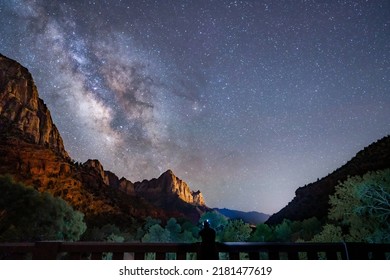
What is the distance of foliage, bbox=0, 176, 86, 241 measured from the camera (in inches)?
744

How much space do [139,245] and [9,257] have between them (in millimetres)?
1048

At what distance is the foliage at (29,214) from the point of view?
62.0 feet

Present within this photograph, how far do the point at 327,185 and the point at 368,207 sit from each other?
22897 millimetres

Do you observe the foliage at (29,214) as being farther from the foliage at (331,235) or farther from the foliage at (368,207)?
the foliage at (368,207)

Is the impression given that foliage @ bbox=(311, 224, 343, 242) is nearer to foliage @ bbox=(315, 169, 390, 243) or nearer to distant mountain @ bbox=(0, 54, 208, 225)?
foliage @ bbox=(315, 169, 390, 243)

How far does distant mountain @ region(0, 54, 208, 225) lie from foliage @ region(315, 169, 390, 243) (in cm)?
2759

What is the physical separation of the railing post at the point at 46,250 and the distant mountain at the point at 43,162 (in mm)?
33875

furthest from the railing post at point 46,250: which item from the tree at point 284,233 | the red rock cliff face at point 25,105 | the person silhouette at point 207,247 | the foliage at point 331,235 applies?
the red rock cliff face at point 25,105

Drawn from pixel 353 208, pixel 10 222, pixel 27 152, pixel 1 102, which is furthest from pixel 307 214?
pixel 1 102

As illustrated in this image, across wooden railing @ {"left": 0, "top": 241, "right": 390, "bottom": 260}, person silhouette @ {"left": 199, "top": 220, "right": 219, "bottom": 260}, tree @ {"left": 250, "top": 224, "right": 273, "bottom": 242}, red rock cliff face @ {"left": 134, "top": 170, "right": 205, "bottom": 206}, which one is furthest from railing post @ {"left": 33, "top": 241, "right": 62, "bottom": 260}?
red rock cliff face @ {"left": 134, "top": 170, "right": 205, "bottom": 206}

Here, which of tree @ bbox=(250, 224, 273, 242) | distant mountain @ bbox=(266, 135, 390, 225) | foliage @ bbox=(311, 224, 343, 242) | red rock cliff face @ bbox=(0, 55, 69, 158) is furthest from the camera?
red rock cliff face @ bbox=(0, 55, 69, 158)

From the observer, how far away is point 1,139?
113ft
